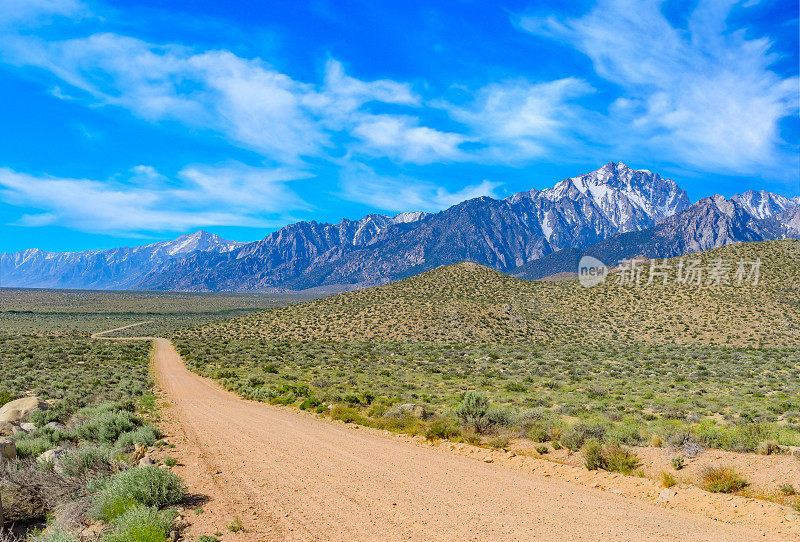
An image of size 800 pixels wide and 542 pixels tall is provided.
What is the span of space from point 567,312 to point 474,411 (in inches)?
2062

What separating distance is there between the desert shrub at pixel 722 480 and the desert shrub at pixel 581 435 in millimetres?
2966

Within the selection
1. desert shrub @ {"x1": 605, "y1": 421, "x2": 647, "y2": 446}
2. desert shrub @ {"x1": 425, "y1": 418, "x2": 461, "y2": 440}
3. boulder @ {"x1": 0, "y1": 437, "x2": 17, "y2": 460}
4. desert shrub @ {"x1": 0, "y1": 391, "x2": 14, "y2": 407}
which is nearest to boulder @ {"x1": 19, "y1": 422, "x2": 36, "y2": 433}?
boulder @ {"x1": 0, "y1": 437, "x2": 17, "y2": 460}

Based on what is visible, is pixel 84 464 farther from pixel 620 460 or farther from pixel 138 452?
pixel 620 460

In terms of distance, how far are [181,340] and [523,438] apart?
172 ft

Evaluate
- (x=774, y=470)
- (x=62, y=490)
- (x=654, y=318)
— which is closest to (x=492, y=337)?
(x=654, y=318)

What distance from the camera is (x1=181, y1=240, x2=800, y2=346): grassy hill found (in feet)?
170

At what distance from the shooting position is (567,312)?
62.2 metres

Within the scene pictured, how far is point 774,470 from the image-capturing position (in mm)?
8820

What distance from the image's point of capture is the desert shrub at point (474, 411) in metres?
14.4

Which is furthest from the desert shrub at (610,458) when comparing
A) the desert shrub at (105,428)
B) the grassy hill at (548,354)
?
the desert shrub at (105,428)

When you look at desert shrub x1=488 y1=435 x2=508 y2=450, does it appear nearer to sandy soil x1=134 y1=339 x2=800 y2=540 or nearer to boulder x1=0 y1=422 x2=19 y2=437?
sandy soil x1=134 y1=339 x2=800 y2=540

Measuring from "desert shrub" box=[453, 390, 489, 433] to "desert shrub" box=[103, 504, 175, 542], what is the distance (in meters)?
9.89

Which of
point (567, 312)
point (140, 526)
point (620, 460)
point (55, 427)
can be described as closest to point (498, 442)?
point (620, 460)

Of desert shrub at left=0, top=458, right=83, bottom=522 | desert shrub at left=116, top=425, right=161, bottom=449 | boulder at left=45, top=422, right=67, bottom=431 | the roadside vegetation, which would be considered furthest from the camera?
the roadside vegetation
